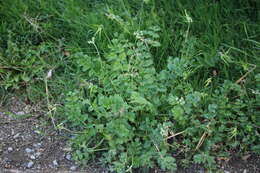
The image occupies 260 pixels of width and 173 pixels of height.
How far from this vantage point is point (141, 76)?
249 centimetres

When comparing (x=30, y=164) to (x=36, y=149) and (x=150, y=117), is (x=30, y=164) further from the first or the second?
(x=150, y=117)

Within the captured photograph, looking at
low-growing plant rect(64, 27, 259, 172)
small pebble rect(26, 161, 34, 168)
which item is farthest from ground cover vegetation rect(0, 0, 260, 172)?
small pebble rect(26, 161, 34, 168)

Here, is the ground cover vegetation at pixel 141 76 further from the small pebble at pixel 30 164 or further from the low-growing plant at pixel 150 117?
the small pebble at pixel 30 164

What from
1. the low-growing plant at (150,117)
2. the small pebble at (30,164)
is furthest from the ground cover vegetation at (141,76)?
the small pebble at (30,164)

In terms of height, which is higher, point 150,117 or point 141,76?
point 141,76

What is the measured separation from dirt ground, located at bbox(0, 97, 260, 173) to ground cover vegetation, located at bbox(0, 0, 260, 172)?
60 millimetres

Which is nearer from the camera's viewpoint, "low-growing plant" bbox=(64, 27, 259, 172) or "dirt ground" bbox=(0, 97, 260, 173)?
"low-growing plant" bbox=(64, 27, 259, 172)

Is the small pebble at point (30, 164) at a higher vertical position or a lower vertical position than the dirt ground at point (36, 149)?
lower

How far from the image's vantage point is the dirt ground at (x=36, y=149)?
96.3 inches

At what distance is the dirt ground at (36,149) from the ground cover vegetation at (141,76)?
0.06 metres

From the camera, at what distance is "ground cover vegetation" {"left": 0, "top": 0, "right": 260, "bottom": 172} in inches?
93.2

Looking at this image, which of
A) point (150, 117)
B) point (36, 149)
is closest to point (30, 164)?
point (36, 149)

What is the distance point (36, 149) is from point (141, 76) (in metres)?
0.76

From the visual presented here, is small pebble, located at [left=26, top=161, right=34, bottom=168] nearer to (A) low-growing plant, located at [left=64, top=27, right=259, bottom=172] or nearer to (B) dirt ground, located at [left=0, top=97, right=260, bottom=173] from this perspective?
(B) dirt ground, located at [left=0, top=97, right=260, bottom=173]
